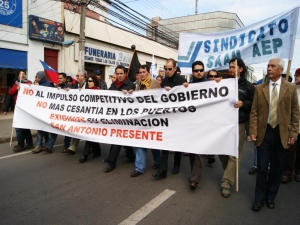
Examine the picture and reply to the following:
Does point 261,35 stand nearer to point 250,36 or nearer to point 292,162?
point 250,36

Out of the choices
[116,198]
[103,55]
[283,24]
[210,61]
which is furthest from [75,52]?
[116,198]

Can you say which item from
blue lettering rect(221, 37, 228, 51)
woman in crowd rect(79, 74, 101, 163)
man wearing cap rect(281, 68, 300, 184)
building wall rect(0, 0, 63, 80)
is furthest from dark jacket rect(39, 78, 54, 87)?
building wall rect(0, 0, 63, 80)

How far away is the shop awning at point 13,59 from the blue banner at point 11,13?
1192mm

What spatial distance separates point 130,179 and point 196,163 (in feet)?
3.81

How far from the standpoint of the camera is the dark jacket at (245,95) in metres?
3.58

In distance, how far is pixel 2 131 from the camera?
7824 millimetres

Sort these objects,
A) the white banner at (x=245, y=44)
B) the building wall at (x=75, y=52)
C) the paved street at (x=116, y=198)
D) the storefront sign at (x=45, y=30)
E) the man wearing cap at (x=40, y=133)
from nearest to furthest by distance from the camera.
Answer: the paved street at (x=116, y=198), the white banner at (x=245, y=44), the man wearing cap at (x=40, y=133), the storefront sign at (x=45, y=30), the building wall at (x=75, y=52)

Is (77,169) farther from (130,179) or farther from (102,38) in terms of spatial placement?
(102,38)

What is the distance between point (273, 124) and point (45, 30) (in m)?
Result: 12.4

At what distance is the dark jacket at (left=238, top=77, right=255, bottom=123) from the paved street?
116 cm

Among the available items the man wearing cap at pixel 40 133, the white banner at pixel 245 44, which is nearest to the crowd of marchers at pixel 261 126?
the white banner at pixel 245 44

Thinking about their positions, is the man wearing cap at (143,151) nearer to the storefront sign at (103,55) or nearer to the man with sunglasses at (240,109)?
the man with sunglasses at (240,109)

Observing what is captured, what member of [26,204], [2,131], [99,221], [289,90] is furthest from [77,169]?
[2,131]

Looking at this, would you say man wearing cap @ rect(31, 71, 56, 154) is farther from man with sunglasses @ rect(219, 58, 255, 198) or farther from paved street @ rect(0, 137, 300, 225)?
man with sunglasses @ rect(219, 58, 255, 198)
